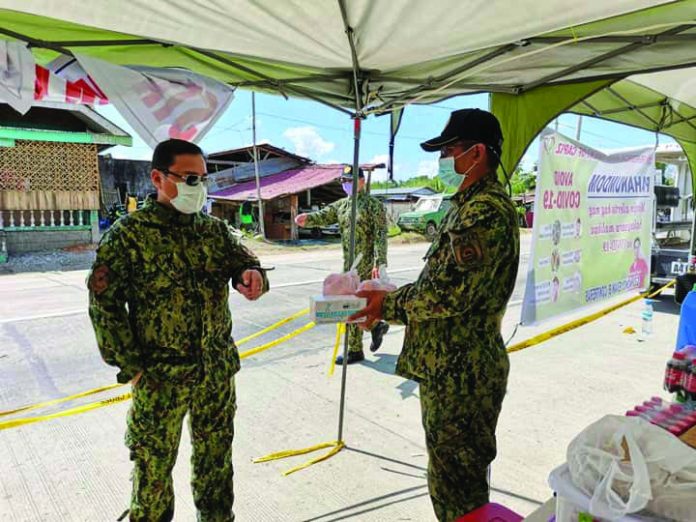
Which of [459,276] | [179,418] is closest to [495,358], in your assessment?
[459,276]

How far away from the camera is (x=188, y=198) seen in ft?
6.64

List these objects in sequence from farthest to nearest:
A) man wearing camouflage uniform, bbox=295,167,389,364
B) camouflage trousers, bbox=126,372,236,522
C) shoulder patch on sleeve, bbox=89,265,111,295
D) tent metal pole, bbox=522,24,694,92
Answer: man wearing camouflage uniform, bbox=295,167,389,364, tent metal pole, bbox=522,24,694,92, camouflage trousers, bbox=126,372,236,522, shoulder patch on sleeve, bbox=89,265,111,295

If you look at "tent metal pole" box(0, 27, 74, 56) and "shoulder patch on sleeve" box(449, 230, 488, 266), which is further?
"tent metal pole" box(0, 27, 74, 56)

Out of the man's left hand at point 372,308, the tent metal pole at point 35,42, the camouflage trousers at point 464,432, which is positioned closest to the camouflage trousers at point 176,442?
the man's left hand at point 372,308

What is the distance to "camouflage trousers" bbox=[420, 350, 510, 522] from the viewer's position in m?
1.87

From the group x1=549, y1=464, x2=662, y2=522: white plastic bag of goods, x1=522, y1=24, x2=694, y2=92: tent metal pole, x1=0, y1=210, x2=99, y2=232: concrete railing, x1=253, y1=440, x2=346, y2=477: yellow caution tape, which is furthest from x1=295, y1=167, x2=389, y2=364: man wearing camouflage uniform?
x1=0, y1=210, x2=99, y2=232: concrete railing

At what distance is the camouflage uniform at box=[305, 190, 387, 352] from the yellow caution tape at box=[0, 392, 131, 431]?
223 centimetres

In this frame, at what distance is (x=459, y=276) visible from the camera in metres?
1.77

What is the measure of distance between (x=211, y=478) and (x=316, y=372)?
2.67 metres

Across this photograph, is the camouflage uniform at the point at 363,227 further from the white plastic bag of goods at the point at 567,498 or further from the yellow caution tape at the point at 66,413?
the white plastic bag of goods at the point at 567,498

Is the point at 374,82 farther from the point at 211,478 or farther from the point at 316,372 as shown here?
the point at 316,372

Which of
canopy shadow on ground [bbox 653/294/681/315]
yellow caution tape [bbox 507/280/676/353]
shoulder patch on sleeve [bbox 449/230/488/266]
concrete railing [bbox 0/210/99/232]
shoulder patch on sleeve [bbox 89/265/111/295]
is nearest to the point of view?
shoulder patch on sleeve [bbox 449/230/488/266]

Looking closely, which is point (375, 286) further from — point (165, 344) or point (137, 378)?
point (137, 378)

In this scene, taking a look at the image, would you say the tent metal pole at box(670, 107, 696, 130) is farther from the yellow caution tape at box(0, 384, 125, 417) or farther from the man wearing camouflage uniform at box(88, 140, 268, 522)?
the yellow caution tape at box(0, 384, 125, 417)
